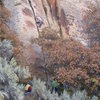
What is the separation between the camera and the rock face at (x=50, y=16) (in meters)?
14.2

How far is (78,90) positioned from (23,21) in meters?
5.51

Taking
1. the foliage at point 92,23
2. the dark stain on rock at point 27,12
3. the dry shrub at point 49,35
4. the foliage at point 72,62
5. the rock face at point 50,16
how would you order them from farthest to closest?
the foliage at point 92,23, the dark stain on rock at point 27,12, the rock face at point 50,16, the dry shrub at point 49,35, the foliage at point 72,62

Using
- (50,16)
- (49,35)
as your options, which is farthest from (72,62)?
(50,16)

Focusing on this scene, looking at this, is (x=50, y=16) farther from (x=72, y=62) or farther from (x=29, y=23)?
(x=72, y=62)

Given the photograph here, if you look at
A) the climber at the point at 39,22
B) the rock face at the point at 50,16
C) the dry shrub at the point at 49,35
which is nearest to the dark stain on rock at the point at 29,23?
the rock face at the point at 50,16

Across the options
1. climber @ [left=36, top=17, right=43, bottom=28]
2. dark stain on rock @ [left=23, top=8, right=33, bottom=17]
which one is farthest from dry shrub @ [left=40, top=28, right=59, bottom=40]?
dark stain on rock @ [left=23, top=8, right=33, bottom=17]

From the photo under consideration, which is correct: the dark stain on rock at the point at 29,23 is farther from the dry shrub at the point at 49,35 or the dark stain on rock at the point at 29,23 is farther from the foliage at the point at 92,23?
the foliage at the point at 92,23

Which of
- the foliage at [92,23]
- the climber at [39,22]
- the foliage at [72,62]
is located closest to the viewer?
the foliage at [72,62]

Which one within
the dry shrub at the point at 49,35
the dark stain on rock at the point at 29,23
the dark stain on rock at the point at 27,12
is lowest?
the dry shrub at the point at 49,35

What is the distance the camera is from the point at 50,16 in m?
17.0

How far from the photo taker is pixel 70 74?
11.1 m

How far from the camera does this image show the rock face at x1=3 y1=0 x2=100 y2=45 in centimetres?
1417

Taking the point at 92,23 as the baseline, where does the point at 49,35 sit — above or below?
below

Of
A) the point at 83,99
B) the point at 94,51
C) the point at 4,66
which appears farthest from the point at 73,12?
the point at 4,66
